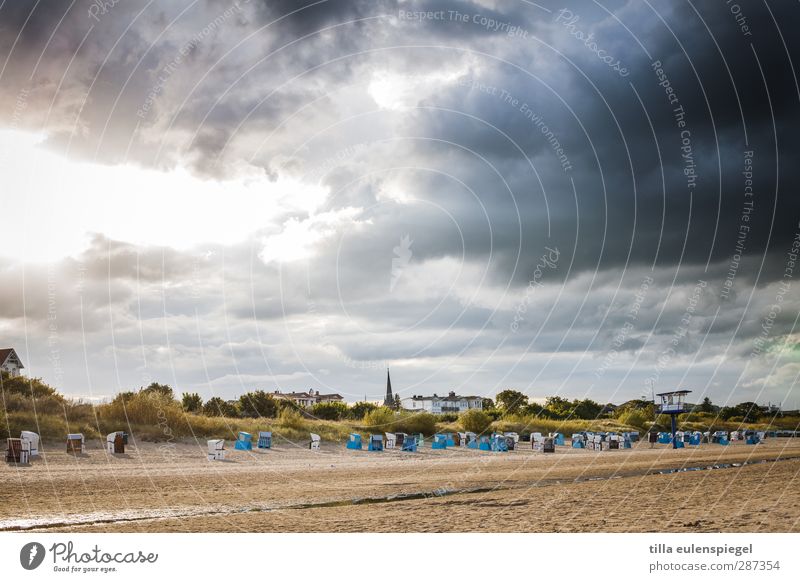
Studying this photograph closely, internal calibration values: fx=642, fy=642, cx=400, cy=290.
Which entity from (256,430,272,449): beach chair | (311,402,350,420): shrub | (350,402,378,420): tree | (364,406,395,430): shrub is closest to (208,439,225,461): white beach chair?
(256,430,272,449): beach chair

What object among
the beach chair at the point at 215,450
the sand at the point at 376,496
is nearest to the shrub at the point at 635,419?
the sand at the point at 376,496

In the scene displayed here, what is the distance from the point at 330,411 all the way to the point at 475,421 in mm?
12686

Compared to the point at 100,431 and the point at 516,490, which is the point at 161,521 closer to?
the point at 516,490

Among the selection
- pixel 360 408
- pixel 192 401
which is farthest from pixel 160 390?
pixel 360 408

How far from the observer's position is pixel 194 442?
3278 cm

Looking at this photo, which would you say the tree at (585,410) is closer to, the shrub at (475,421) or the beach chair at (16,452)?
the shrub at (475,421)

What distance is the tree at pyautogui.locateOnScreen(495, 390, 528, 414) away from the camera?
214ft
